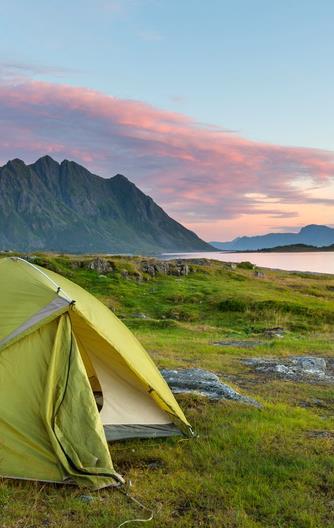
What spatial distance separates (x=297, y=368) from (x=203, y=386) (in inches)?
253

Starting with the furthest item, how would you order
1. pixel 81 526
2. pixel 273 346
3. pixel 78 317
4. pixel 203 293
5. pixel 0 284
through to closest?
1. pixel 203 293
2. pixel 273 346
3. pixel 0 284
4. pixel 78 317
5. pixel 81 526

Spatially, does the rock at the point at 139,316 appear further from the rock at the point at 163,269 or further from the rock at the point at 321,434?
the rock at the point at 321,434

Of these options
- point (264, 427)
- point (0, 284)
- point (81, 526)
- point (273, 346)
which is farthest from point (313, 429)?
point (273, 346)

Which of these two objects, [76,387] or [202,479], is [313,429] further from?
[76,387]

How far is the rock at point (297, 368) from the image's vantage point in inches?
673

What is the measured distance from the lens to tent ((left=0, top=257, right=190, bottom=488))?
810cm

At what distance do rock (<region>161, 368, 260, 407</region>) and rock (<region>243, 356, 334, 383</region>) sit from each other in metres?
4.21

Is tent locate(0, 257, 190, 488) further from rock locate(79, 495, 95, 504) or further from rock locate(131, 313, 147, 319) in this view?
rock locate(131, 313, 147, 319)

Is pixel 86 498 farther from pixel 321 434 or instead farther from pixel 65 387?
pixel 321 434

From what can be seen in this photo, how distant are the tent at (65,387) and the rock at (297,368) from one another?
774 cm

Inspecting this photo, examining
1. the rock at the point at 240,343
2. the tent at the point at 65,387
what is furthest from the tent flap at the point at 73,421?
the rock at the point at 240,343

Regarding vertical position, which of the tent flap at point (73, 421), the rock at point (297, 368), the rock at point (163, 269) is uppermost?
the rock at point (163, 269)

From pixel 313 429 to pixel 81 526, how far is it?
619 cm

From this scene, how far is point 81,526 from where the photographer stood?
6.68 meters
